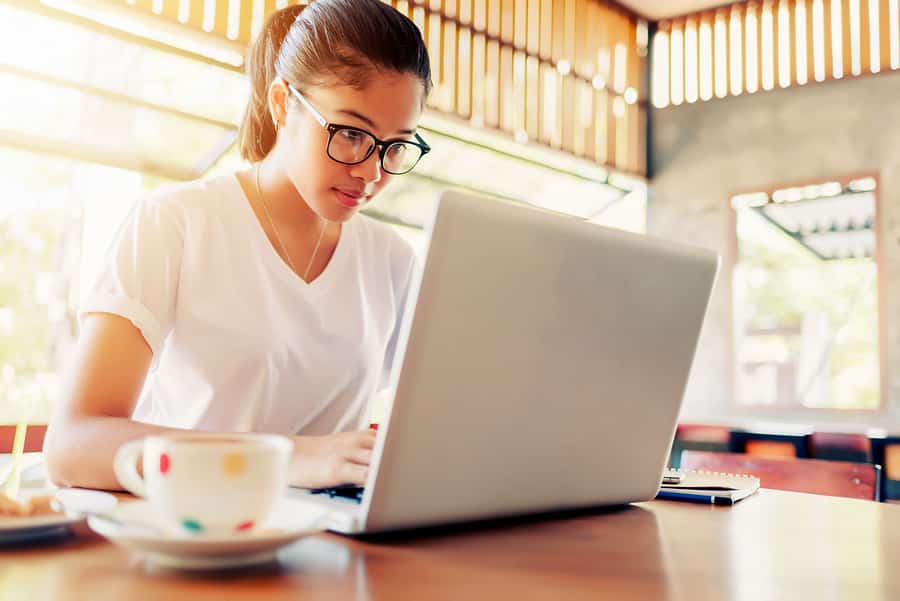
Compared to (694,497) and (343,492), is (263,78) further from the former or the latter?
(694,497)

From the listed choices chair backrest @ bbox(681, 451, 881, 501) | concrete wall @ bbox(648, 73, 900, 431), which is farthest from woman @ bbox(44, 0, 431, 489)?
concrete wall @ bbox(648, 73, 900, 431)

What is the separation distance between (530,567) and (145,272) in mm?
701

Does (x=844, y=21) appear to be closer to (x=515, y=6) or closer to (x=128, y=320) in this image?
(x=515, y=6)

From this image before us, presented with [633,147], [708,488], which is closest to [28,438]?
[708,488]

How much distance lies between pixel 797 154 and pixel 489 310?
16.4 feet

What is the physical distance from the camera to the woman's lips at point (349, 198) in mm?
1166

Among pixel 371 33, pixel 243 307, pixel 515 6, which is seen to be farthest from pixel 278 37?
pixel 515 6

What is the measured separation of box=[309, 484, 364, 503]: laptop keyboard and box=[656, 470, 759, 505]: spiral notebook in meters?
0.40

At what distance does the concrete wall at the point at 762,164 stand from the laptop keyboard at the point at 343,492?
4403 millimetres

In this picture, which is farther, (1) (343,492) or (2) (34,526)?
(1) (343,492)

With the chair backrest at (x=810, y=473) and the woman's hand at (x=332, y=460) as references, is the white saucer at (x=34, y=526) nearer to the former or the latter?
the woman's hand at (x=332, y=460)

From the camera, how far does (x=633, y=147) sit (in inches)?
220

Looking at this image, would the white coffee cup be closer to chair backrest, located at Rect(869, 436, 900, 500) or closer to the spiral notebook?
the spiral notebook

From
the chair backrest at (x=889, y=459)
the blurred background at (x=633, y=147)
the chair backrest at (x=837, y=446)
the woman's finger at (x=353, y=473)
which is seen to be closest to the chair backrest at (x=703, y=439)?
the chair backrest at (x=837, y=446)
